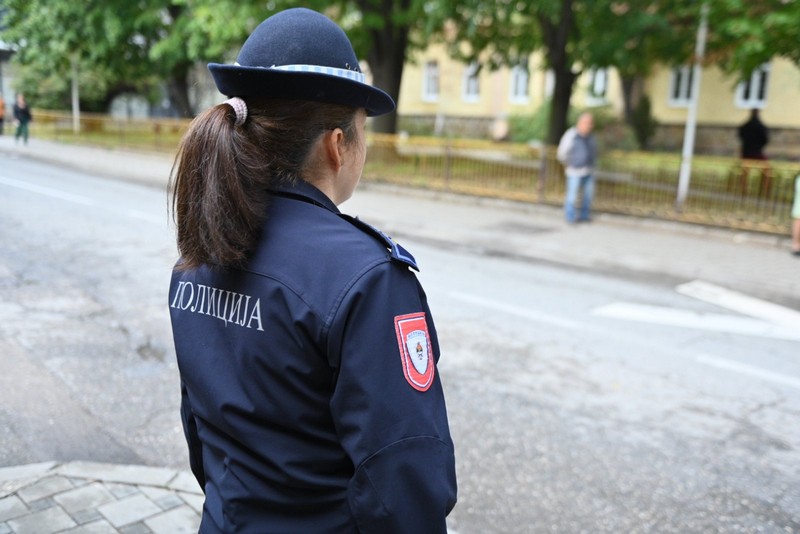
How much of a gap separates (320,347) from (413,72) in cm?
4209

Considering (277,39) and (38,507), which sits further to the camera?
(38,507)

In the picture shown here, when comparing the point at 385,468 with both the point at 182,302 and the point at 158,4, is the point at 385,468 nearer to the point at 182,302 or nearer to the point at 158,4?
the point at 182,302

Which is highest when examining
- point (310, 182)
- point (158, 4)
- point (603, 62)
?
point (158, 4)

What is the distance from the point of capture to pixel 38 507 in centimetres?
315

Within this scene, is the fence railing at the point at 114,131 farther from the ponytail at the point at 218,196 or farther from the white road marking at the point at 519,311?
the ponytail at the point at 218,196

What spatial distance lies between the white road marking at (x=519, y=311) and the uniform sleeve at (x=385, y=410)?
557 cm

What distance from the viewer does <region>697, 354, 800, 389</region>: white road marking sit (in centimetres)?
552

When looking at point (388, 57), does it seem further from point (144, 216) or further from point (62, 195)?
point (144, 216)

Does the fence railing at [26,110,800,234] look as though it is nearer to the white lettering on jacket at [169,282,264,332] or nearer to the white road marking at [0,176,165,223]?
the white road marking at [0,176,165,223]

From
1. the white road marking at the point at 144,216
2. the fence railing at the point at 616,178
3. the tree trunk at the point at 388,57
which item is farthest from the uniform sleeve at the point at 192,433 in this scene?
the tree trunk at the point at 388,57

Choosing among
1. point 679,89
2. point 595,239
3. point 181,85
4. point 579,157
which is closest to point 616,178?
point 579,157

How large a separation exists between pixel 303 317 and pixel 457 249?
381 inches

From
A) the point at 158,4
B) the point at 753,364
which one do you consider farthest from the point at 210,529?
the point at 158,4

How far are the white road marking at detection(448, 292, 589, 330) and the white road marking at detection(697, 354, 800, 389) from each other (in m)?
1.12
